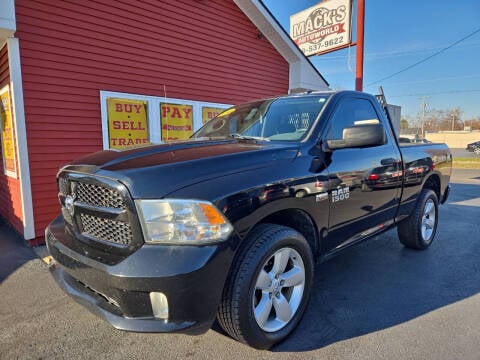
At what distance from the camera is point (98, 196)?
205 centimetres

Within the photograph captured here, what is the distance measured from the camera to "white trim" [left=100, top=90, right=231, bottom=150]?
5598mm

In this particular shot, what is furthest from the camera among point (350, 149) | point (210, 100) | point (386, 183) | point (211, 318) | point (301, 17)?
point (301, 17)

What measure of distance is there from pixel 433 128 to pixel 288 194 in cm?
8935

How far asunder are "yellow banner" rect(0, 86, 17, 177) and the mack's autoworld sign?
9.72 metres

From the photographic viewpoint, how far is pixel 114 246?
1940mm

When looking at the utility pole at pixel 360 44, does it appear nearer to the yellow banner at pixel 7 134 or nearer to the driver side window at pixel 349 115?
the driver side window at pixel 349 115

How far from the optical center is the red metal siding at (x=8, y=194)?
4945 millimetres

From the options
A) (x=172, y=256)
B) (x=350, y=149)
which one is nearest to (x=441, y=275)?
(x=350, y=149)

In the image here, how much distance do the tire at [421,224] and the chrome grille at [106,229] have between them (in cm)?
360

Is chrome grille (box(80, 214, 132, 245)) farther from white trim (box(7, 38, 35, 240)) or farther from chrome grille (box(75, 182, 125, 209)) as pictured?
white trim (box(7, 38, 35, 240))

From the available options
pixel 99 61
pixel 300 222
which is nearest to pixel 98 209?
pixel 300 222

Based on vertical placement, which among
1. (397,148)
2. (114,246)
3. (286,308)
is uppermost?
(397,148)

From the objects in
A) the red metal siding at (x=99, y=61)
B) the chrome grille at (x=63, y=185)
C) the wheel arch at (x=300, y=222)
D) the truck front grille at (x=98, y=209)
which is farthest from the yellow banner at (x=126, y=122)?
the wheel arch at (x=300, y=222)

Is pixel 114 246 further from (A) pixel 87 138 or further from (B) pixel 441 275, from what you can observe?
(A) pixel 87 138
